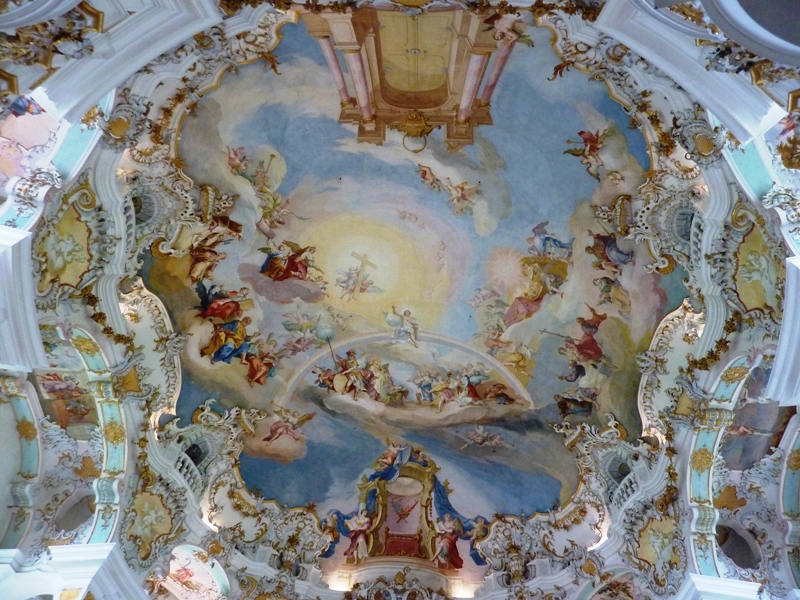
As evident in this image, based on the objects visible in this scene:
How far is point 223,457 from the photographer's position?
1445cm

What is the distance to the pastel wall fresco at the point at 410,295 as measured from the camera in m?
11.8

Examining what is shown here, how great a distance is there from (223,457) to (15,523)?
384 centimetres

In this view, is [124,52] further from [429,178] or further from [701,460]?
[701,460]

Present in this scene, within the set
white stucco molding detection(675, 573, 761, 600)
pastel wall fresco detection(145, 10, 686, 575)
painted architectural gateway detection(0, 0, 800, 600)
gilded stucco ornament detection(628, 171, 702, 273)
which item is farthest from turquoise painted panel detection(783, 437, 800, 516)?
gilded stucco ornament detection(628, 171, 702, 273)

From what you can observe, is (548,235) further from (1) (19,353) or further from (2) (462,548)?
(1) (19,353)

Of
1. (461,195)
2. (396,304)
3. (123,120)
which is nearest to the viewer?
(123,120)

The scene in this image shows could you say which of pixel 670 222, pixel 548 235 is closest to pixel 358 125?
pixel 548 235

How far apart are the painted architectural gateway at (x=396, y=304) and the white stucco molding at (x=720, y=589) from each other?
49 mm

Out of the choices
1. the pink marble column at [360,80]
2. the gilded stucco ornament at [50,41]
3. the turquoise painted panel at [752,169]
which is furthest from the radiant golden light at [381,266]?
the gilded stucco ornament at [50,41]

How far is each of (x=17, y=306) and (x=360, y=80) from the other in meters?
6.02

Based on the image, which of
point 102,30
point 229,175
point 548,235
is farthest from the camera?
point 548,235

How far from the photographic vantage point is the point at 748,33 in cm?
566

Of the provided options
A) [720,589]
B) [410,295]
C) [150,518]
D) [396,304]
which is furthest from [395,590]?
[720,589]

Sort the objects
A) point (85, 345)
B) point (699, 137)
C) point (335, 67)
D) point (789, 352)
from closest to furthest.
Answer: point (789, 352) → point (699, 137) → point (335, 67) → point (85, 345)
